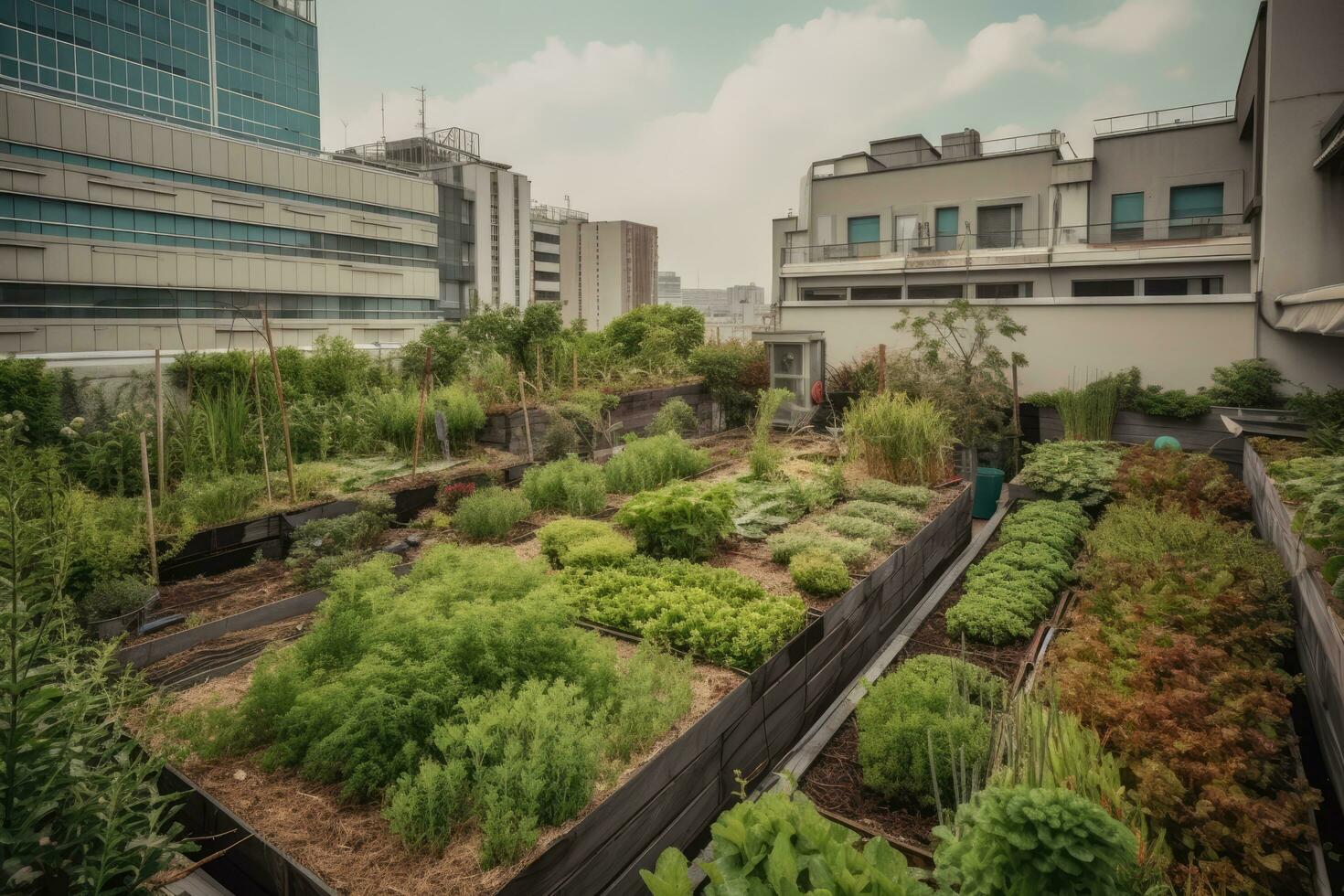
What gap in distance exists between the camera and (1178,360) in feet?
37.0

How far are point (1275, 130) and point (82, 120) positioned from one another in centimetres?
3647

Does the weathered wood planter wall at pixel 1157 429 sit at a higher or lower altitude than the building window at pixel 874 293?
lower

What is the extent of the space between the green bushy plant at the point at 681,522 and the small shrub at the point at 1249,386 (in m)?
8.63

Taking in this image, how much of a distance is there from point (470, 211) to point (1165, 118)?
46278 millimetres

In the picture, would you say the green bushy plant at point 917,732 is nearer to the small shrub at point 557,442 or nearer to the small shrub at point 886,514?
the small shrub at point 886,514

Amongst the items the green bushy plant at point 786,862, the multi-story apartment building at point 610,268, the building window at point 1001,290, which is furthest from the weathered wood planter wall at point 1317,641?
the multi-story apartment building at point 610,268

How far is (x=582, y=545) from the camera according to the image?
4883 millimetres

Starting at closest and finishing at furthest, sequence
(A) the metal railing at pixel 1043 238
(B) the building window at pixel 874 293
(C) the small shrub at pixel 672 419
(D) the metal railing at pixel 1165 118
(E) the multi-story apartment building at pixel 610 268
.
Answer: (C) the small shrub at pixel 672 419 → (A) the metal railing at pixel 1043 238 → (D) the metal railing at pixel 1165 118 → (B) the building window at pixel 874 293 → (E) the multi-story apartment building at pixel 610 268

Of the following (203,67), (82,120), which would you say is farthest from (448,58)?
(203,67)

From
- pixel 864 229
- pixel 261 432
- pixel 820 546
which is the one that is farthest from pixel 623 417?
pixel 864 229

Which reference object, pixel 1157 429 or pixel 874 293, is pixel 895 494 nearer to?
pixel 1157 429

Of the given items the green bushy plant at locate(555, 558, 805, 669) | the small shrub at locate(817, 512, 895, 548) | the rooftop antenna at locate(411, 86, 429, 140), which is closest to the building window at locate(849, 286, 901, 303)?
the small shrub at locate(817, 512, 895, 548)

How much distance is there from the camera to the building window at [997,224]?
62.0ft

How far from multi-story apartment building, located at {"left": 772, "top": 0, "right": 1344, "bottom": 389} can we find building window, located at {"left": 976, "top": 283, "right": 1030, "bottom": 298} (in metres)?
0.04
